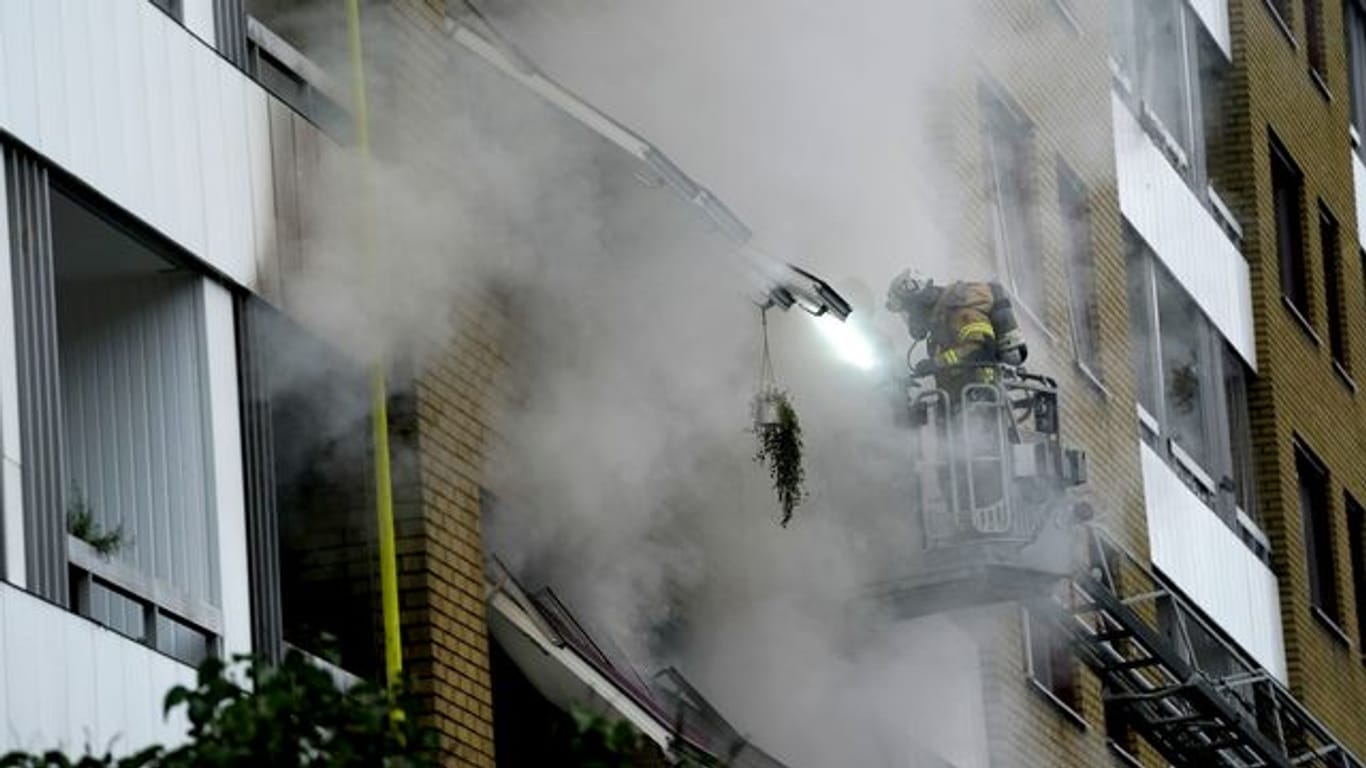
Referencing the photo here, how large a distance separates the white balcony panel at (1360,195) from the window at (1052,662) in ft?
33.1

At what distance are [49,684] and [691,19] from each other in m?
7.26

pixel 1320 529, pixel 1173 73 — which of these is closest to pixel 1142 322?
pixel 1173 73

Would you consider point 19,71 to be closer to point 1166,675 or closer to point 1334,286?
point 1166,675

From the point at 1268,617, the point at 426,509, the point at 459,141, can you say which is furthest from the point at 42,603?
the point at 1268,617

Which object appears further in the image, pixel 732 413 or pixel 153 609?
pixel 732 413

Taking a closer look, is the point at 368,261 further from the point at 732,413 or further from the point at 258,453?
the point at 732,413

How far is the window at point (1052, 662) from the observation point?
19719 millimetres

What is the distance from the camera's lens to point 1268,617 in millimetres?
25047

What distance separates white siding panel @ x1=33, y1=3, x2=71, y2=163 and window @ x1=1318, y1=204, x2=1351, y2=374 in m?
18.8

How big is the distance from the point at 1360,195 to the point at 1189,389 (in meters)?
6.24

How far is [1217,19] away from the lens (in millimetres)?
26281

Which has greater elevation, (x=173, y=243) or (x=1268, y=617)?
(x=1268, y=617)

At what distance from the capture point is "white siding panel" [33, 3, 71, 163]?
11094 mm

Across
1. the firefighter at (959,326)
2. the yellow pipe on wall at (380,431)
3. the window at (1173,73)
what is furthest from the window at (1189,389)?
the yellow pipe on wall at (380,431)
